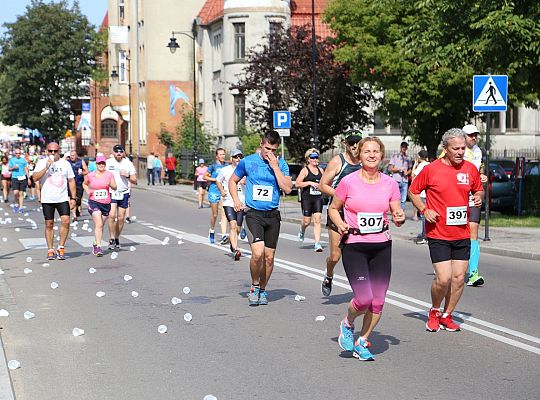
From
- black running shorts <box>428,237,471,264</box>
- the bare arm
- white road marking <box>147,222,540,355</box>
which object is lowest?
white road marking <box>147,222,540,355</box>

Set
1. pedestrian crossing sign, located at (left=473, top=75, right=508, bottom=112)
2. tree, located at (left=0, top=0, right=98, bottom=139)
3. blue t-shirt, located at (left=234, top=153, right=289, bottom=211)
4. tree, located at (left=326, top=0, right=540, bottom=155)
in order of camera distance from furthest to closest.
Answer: tree, located at (left=0, top=0, right=98, bottom=139) < tree, located at (left=326, top=0, right=540, bottom=155) < pedestrian crossing sign, located at (left=473, top=75, right=508, bottom=112) < blue t-shirt, located at (left=234, top=153, right=289, bottom=211)

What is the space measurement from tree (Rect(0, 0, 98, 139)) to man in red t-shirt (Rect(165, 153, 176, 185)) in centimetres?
2696

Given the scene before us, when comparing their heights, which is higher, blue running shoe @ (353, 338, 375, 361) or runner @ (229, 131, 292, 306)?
runner @ (229, 131, 292, 306)

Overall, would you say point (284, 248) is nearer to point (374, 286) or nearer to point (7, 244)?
point (7, 244)

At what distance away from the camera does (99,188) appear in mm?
17203

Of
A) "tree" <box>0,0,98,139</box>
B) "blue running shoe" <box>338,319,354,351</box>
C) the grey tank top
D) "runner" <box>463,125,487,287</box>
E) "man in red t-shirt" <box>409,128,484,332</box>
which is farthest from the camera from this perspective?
"tree" <box>0,0,98,139</box>

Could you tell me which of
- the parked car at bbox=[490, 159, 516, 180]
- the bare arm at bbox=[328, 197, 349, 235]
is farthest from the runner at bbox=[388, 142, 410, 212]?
the bare arm at bbox=[328, 197, 349, 235]

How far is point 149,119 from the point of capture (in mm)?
67312

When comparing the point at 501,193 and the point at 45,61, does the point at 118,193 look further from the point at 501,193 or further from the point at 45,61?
the point at 45,61

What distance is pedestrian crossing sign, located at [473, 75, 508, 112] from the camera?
61.9 ft

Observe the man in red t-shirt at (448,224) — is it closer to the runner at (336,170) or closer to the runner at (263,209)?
the runner at (336,170)

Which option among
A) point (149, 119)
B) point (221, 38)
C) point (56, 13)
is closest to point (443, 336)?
point (221, 38)

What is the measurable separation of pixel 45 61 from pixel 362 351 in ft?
237

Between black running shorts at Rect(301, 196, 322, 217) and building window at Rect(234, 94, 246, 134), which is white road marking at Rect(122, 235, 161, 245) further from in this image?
building window at Rect(234, 94, 246, 134)
